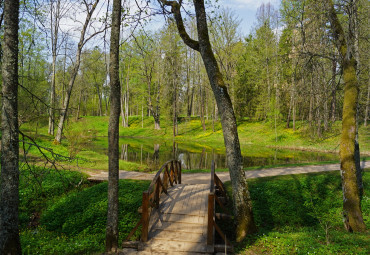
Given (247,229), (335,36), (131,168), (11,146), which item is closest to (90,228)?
(11,146)

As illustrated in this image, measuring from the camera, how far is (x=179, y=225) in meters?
6.15

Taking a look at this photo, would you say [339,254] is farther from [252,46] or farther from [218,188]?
[252,46]

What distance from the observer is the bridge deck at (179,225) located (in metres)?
5.37

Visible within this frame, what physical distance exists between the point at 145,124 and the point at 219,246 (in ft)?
134

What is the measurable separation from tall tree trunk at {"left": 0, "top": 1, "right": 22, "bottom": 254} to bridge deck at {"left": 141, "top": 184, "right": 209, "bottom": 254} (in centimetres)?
260

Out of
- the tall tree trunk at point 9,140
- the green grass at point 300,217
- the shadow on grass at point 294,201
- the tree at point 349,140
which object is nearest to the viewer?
the tall tree trunk at point 9,140

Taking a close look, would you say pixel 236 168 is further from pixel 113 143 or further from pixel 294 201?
pixel 294 201

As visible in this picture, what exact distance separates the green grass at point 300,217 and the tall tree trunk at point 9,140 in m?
4.64

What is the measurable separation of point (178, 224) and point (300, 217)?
4445 millimetres

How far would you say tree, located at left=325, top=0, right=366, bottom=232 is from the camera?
269 inches

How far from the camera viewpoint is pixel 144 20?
7184 mm

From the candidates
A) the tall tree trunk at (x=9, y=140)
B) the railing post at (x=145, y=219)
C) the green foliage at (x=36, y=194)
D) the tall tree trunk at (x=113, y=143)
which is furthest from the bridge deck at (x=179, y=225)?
the green foliage at (x=36, y=194)

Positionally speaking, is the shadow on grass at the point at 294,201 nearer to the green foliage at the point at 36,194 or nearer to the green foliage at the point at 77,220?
the green foliage at the point at 77,220

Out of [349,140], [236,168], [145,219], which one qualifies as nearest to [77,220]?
[145,219]
